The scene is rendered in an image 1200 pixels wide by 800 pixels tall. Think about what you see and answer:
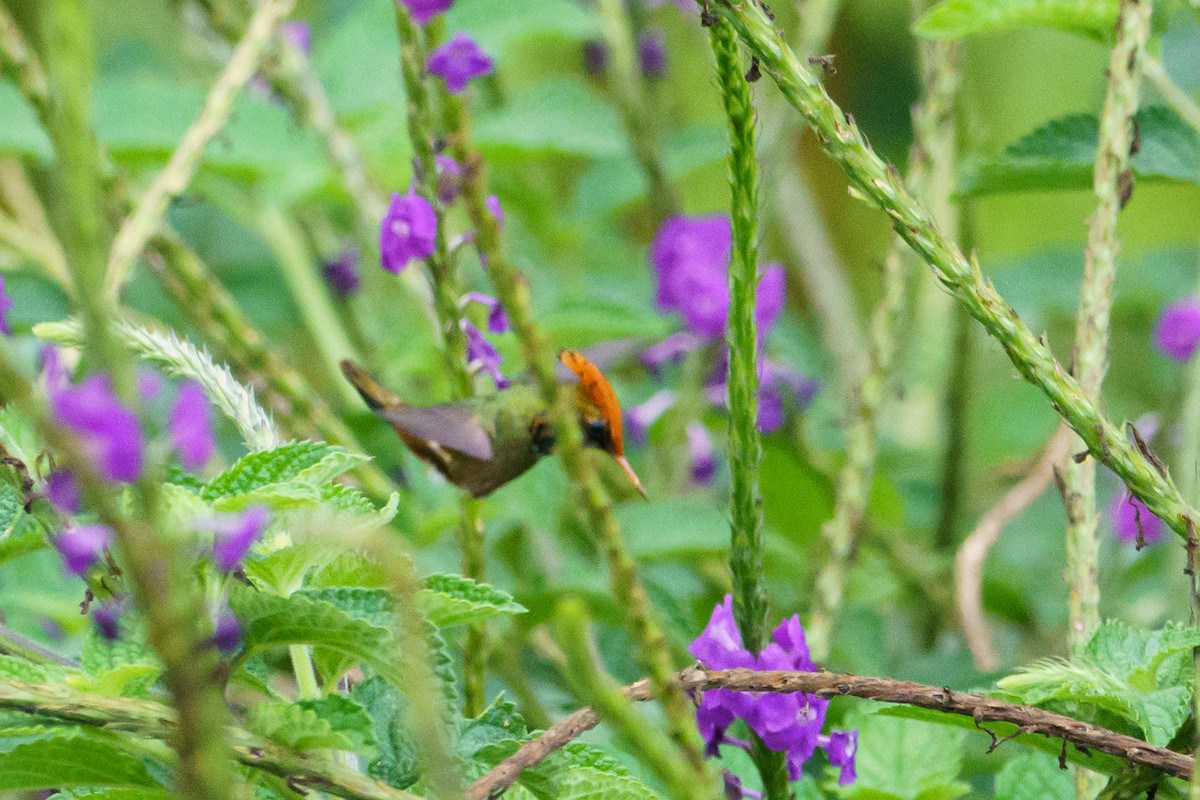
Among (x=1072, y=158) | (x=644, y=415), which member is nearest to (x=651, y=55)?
(x=644, y=415)

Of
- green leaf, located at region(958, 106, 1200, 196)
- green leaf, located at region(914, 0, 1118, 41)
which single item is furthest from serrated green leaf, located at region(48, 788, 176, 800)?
green leaf, located at region(958, 106, 1200, 196)

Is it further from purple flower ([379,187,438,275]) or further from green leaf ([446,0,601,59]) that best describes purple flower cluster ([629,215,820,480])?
purple flower ([379,187,438,275])

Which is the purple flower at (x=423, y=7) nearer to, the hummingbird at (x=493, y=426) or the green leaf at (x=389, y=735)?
the hummingbird at (x=493, y=426)

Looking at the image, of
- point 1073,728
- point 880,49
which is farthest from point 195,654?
point 880,49

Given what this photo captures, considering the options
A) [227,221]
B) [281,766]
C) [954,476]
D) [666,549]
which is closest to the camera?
[281,766]

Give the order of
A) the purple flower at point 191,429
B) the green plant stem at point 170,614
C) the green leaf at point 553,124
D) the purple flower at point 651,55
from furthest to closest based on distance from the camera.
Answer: the purple flower at point 651,55
the green leaf at point 553,124
the purple flower at point 191,429
the green plant stem at point 170,614

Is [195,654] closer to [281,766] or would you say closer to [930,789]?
[281,766]

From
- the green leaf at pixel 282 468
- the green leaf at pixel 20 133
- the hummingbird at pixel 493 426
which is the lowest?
the green leaf at pixel 282 468

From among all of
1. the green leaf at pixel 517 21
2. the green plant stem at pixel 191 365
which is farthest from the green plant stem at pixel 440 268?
the green leaf at pixel 517 21
